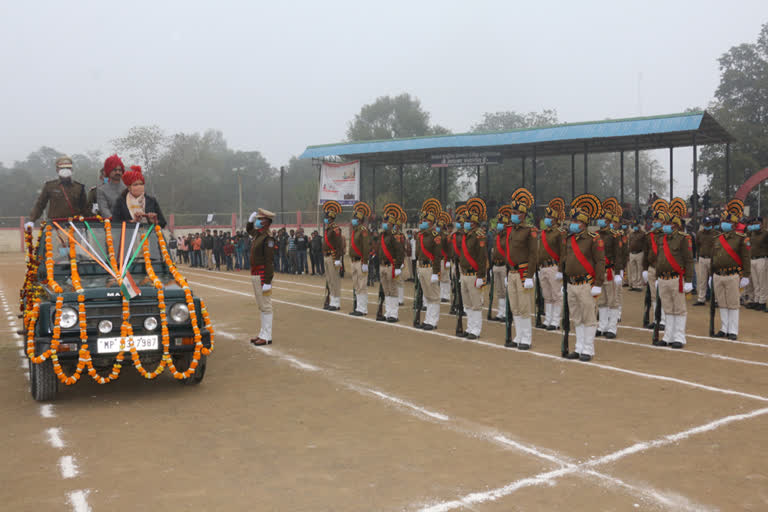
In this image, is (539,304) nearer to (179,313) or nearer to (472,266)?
(472,266)

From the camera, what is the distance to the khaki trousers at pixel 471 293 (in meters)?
11.0

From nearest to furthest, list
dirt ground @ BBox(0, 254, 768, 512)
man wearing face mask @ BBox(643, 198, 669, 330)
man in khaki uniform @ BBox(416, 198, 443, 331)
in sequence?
1. dirt ground @ BBox(0, 254, 768, 512)
2. man wearing face mask @ BBox(643, 198, 669, 330)
3. man in khaki uniform @ BBox(416, 198, 443, 331)

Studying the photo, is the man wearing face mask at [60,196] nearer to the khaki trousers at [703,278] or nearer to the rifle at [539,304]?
the rifle at [539,304]

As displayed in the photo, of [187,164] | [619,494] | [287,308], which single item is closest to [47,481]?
[619,494]

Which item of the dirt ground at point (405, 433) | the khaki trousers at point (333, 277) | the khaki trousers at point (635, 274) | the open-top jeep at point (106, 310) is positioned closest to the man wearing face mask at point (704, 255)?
the khaki trousers at point (635, 274)

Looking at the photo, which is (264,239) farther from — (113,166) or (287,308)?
(287,308)

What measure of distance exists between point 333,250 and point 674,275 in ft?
24.6

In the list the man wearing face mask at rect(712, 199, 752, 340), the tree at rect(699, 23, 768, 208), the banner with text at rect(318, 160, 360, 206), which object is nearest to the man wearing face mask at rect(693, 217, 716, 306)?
the man wearing face mask at rect(712, 199, 752, 340)

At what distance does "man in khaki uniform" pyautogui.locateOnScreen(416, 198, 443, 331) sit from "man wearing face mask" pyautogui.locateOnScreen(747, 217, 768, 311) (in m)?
7.75

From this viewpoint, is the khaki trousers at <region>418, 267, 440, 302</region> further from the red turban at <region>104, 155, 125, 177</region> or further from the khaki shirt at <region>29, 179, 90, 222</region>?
the khaki shirt at <region>29, 179, 90, 222</region>

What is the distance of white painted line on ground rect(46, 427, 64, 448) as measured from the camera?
5781mm

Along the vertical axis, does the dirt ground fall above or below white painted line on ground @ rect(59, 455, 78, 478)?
above

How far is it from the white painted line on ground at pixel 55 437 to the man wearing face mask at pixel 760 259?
47.3ft

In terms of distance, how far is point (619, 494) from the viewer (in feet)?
15.2
